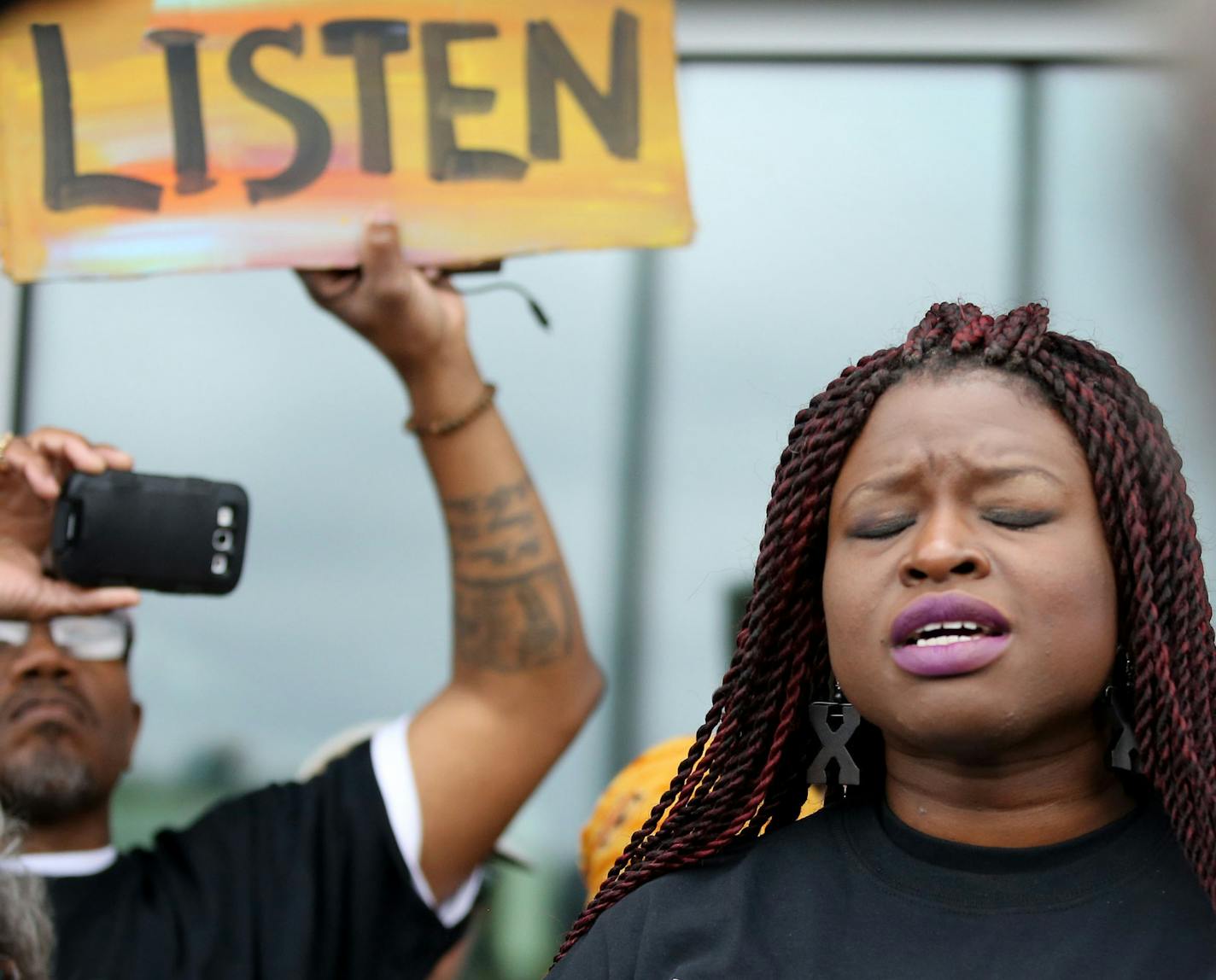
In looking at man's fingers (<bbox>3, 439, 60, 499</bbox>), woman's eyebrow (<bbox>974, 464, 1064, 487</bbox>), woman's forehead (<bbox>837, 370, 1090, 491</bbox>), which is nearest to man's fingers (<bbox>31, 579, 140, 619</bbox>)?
man's fingers (<bbox>3, 439, 60, 499</bbox>)

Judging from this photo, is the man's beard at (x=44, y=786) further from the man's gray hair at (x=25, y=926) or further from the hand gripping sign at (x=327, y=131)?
the hand gripping sign at (x=327, y=131)

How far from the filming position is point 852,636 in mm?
1341

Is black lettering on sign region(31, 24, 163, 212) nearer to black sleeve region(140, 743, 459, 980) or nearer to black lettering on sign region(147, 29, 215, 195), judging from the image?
black lettering on sign region(147, 29, 215, 195)

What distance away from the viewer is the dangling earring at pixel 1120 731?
133 cm

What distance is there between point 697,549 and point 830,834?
5.76 feet

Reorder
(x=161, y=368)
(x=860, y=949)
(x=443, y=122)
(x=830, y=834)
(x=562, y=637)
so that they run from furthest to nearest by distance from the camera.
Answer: (x=161, y=368)
(x=562, y=637)
(x=443, y=122)
(x=830, y=834)
(x=860, y=949)

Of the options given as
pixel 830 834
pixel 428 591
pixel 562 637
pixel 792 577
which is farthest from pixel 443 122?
pixel 830 834

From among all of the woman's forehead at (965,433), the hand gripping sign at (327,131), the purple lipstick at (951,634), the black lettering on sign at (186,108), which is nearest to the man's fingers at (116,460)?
the hand gripping sign at (327,131)

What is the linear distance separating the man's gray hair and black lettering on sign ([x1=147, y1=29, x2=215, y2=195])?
1028mm

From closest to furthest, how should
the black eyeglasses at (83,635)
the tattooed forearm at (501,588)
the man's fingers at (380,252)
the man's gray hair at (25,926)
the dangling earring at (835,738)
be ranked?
the dangling earring at (835,738)
the man's gray hair at (25,926)
the man's fingers at (380,252)
the tattooed forearm at (501,588)
the black eyeglasses at (83,635)

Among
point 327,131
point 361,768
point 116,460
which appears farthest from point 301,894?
point 327,131

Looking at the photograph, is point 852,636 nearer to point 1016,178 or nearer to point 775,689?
point 775,689

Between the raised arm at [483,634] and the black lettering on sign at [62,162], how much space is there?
47 cm

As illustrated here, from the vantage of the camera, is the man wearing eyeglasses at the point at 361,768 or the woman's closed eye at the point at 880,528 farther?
the man wearing eyeglasses at the point at 361,768
